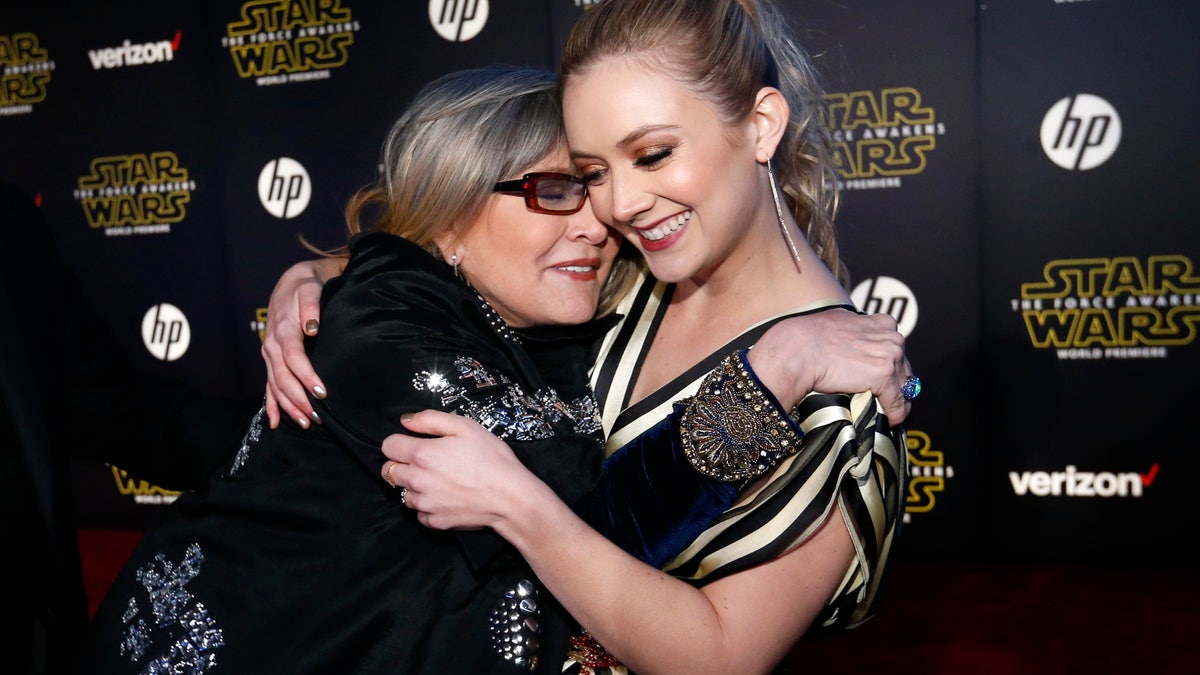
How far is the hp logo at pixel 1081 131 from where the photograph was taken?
11.2 ft

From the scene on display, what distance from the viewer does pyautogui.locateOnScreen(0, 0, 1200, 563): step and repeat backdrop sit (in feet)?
11.2

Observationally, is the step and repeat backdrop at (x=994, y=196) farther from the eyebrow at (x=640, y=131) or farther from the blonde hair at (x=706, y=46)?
the eyebrow at (x=640, y=131)

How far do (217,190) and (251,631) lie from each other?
134 inches

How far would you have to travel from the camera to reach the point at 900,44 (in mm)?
3531

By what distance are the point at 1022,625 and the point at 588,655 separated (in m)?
2.14

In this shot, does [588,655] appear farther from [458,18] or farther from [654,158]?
[458,18]

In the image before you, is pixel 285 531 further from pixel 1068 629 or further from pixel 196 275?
pixel 196 275

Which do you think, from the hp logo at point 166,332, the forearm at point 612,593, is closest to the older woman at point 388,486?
the forearm at point 612,593

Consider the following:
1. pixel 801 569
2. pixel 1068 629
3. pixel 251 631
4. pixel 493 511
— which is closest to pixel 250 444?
pixel 251 631

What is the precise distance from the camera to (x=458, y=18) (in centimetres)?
401

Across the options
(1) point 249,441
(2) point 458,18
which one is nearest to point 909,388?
(1) point 249,441

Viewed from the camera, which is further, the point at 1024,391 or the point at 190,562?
the point at 1024,391

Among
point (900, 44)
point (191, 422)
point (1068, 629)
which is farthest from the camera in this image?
point (900, 44)

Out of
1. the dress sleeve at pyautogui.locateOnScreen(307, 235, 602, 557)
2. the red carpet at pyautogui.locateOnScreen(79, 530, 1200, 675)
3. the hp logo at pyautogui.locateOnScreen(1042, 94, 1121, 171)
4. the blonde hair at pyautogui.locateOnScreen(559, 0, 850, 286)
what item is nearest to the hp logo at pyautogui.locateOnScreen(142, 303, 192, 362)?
the red carpet at pyautogui.locateOnScreen(79, 530, 1200, 675)
